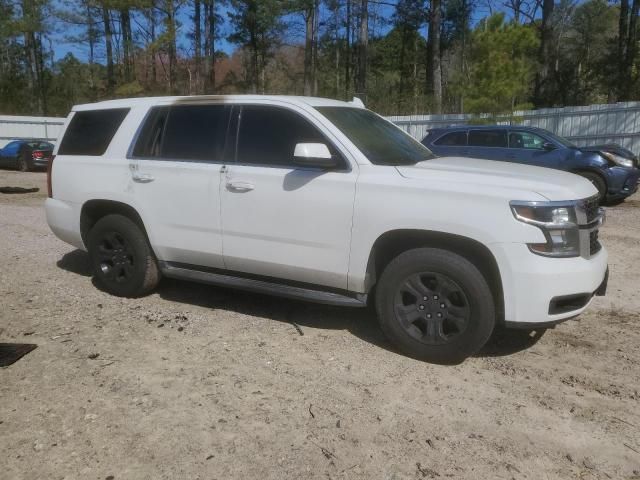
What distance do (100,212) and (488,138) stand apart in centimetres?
885

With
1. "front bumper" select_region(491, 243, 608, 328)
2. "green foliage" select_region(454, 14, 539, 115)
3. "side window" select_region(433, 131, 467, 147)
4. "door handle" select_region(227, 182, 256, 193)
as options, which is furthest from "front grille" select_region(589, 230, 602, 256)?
"green foliage" select_region(454, 14, 539, 115)

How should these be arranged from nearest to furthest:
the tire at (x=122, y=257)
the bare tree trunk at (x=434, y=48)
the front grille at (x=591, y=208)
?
the front grille at (x=591, y=208) → the tire at (x=122, y=257) → the bare tree trunk at (x=434, y=48)

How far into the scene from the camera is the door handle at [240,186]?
438 cm

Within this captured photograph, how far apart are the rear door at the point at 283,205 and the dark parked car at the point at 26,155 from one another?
755 inches

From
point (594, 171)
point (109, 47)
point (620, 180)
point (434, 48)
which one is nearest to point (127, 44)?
point (109, 47)

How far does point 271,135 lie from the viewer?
4457 millimetres

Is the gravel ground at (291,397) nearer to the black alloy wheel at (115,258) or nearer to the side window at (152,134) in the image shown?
the black alloy wheel at (115,258)

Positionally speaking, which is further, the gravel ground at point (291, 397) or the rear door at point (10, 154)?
→ the rear door at point (10, 154)

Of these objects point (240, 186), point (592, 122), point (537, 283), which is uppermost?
point (592, 122)

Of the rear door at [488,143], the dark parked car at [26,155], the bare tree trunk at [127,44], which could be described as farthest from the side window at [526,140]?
the bare tree trunk at [127,44]

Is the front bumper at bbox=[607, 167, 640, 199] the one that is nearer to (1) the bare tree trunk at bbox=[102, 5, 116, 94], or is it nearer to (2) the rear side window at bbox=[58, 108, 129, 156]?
(2) the rear side window at bbox=[58, 108, 129, 156]

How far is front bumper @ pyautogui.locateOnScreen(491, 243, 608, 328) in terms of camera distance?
11.5 ft

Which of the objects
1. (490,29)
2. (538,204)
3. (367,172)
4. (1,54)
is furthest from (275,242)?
(1,54)

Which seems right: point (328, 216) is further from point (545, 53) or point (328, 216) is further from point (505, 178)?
point (545, 53)
